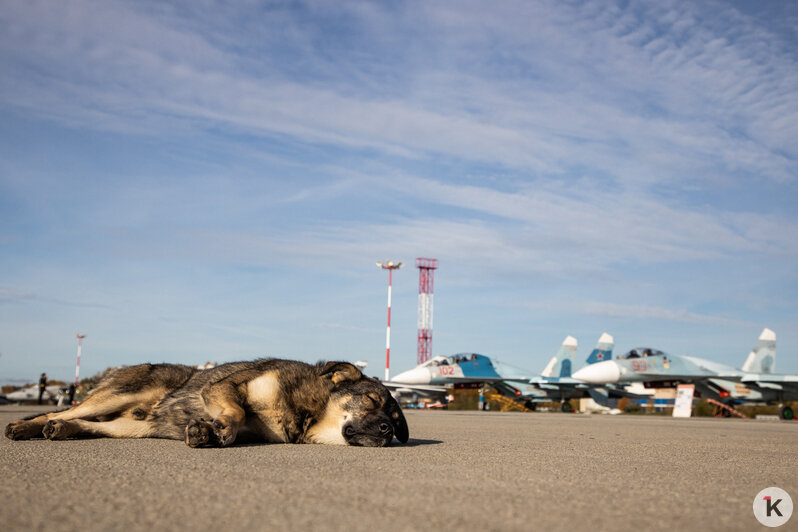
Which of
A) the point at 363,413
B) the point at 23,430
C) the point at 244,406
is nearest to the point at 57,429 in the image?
the point at 23,430

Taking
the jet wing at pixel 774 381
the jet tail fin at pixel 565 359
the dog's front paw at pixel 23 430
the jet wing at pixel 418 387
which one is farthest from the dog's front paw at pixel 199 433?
the jet tail fin at pixel 565 359

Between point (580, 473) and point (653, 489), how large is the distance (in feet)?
2.17

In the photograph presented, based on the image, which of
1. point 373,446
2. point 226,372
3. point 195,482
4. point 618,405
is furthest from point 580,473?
point 618,405

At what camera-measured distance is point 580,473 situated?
3.74 m

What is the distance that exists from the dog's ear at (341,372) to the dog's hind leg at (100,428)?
4.68ft

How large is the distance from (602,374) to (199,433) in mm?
32906

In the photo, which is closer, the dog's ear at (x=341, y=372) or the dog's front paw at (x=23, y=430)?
the dog's front paw at (x=23, y=430)

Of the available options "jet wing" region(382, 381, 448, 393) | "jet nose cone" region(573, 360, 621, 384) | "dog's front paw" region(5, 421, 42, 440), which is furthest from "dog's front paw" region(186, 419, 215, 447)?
"jet wing" region(382, 381, 448, 393)

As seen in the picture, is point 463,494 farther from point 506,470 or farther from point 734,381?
point 734,381

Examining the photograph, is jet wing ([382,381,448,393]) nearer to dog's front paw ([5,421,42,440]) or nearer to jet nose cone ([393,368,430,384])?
jet nose cone ([393,368,430,384])

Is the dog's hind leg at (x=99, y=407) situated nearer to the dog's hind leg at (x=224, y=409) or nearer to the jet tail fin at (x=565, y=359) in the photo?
the dog's hind leg at (x=224, y=409)

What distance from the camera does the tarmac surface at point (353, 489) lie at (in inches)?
83.5

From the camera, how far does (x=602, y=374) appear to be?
113 feet

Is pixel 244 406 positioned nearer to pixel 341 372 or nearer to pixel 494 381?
pixel 341 372
